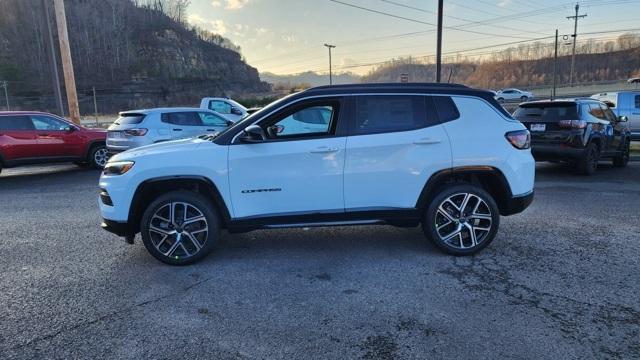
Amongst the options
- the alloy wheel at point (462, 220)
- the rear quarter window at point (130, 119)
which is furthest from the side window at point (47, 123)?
the alloy wheel at point (462, 220)

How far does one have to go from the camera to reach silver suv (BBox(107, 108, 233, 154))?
35.1 ft

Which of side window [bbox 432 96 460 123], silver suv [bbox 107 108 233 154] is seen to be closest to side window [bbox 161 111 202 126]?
silver suv [bbox 107 108 233 154]

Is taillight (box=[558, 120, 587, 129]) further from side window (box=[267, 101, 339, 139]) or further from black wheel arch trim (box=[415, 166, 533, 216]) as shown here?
side window (box=[267, 101, 339, 139])

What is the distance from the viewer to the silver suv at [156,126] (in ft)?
35.1

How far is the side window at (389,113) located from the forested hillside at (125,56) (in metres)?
74.6

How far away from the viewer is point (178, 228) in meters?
4.39

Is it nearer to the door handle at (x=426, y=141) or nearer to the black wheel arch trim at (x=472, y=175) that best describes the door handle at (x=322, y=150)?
the door handle at (x=426, y=141)

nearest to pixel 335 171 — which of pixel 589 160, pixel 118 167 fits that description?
pixel 118 167

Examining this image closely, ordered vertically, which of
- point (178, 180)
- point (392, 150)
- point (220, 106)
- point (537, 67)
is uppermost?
point (537, 67)

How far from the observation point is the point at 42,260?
4715mm

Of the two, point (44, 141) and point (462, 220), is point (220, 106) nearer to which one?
point (44, 141)

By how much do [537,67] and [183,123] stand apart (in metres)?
141

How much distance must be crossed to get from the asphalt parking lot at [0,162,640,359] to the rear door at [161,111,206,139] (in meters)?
5.68

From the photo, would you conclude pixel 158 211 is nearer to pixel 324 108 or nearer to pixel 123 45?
pixel 324 108
